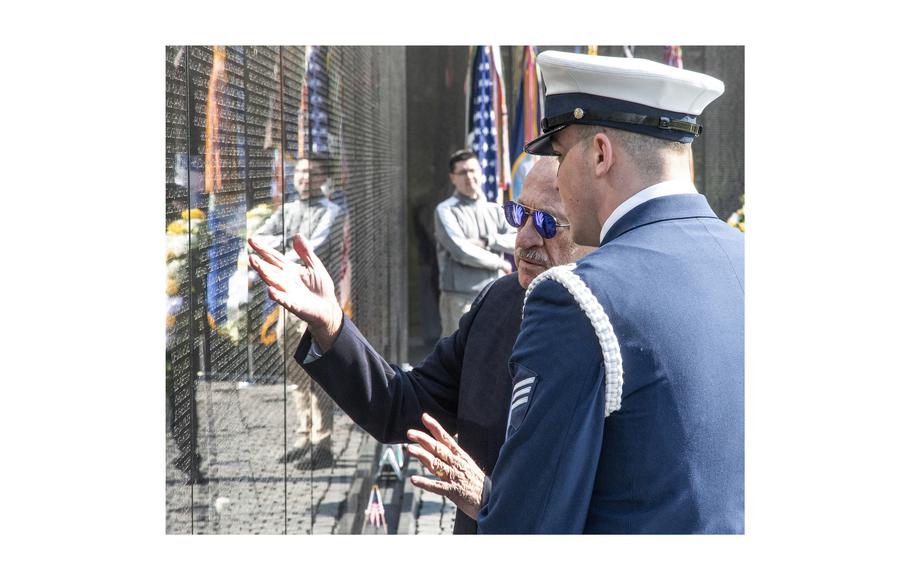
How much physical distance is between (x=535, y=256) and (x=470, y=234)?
5468 mm

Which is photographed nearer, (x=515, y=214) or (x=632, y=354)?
(x=632, y=354)

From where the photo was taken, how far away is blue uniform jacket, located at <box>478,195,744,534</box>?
6.53 ft

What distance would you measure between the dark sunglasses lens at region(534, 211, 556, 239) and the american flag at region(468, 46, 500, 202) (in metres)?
6.15

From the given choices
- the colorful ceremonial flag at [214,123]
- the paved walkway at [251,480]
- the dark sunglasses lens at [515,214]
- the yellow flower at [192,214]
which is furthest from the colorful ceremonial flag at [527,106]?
the yellow flower at [192,214]

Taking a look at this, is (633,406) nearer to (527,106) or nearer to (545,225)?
(545,225)

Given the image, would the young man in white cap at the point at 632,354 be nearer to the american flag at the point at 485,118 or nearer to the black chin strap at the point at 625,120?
the black chin strap at the point at 625,120

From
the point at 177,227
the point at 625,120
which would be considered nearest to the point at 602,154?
the point at 625,120

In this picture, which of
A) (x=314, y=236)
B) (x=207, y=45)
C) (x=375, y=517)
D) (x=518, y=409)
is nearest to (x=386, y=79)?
(x=375, y=517)

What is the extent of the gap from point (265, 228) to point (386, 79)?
544cm

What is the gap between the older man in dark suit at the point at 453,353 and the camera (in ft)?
9.60

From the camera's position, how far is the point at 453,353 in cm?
324

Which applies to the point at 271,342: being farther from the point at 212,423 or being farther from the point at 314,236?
the point at 314,236

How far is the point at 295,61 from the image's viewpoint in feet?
12.8

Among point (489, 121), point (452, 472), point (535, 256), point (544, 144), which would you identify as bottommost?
point (452, 472)
